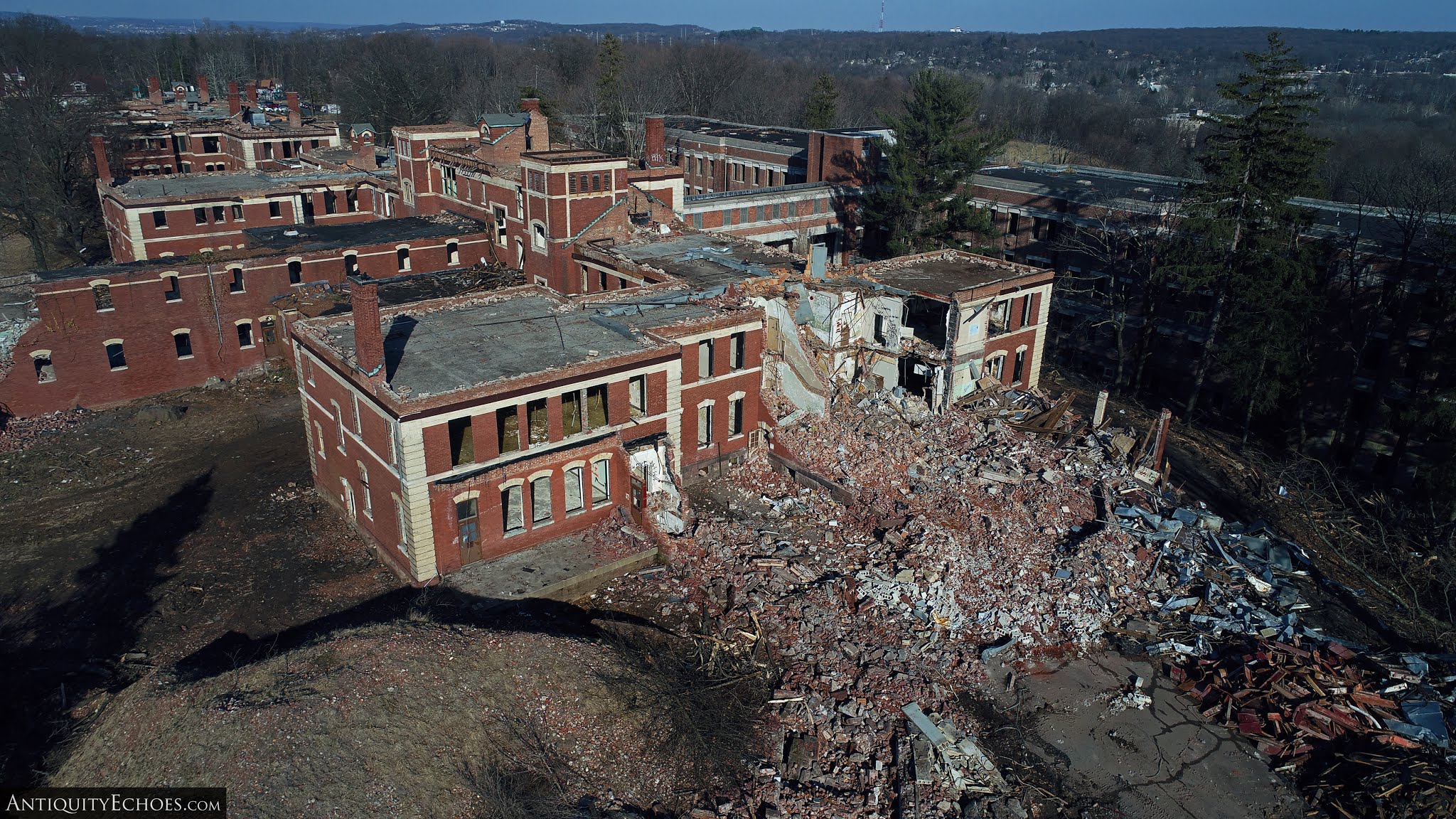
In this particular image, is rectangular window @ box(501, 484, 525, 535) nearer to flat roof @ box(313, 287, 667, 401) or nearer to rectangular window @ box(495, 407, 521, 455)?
rectangular window @ box(495, 407, 521, 455)

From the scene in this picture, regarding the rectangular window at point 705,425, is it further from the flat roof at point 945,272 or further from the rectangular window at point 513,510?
the flat roof at point 945,272

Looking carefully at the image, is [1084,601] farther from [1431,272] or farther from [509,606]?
[1431,272]

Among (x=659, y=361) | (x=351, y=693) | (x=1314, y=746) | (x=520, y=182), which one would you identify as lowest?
(x=1314, y=746)

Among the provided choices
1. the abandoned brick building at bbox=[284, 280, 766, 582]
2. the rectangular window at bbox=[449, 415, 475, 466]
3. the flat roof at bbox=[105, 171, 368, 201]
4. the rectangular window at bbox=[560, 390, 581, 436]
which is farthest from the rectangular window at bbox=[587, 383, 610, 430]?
the flat roof at bbox=[105, 171, 368, 201]

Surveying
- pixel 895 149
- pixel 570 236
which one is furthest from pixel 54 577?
pixel 895 149

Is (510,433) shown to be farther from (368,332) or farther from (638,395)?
(368,332)

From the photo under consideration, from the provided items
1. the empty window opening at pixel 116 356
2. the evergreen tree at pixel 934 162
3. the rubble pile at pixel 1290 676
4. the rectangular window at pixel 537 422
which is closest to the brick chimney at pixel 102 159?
the empty window opening at pixel 116 356

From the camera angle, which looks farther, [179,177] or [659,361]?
[179,177]
